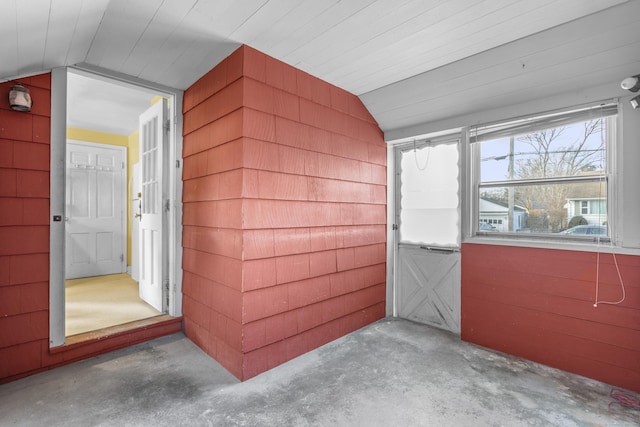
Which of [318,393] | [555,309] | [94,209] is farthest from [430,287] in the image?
[94,209]

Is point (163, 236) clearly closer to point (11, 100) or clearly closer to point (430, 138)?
point (11, 100)

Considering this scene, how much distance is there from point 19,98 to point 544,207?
4065 millimetres

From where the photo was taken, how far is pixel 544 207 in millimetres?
2438

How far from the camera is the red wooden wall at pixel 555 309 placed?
6.63 feet

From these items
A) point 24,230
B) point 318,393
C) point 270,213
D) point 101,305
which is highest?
point 270,213

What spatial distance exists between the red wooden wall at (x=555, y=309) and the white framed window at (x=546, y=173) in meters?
0.22

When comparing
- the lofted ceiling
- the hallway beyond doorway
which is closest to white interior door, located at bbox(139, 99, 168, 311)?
the hallway beyond doorway

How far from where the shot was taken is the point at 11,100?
2.05 m

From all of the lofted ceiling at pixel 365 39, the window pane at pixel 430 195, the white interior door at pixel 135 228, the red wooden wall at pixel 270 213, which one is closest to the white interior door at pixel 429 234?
the window pane at pixel 430 195

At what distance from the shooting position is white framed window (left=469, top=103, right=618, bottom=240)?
217cm

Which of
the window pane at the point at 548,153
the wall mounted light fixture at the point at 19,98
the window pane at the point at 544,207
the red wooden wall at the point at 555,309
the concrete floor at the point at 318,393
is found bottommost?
the concrete floor at the point at 318,393

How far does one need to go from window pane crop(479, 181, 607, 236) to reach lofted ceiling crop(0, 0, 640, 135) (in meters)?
0.76

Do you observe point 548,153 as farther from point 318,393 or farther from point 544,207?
point 318,393

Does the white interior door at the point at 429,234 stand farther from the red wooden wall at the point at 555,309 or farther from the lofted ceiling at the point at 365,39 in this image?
the lofted ceiling at the point at 365,39
